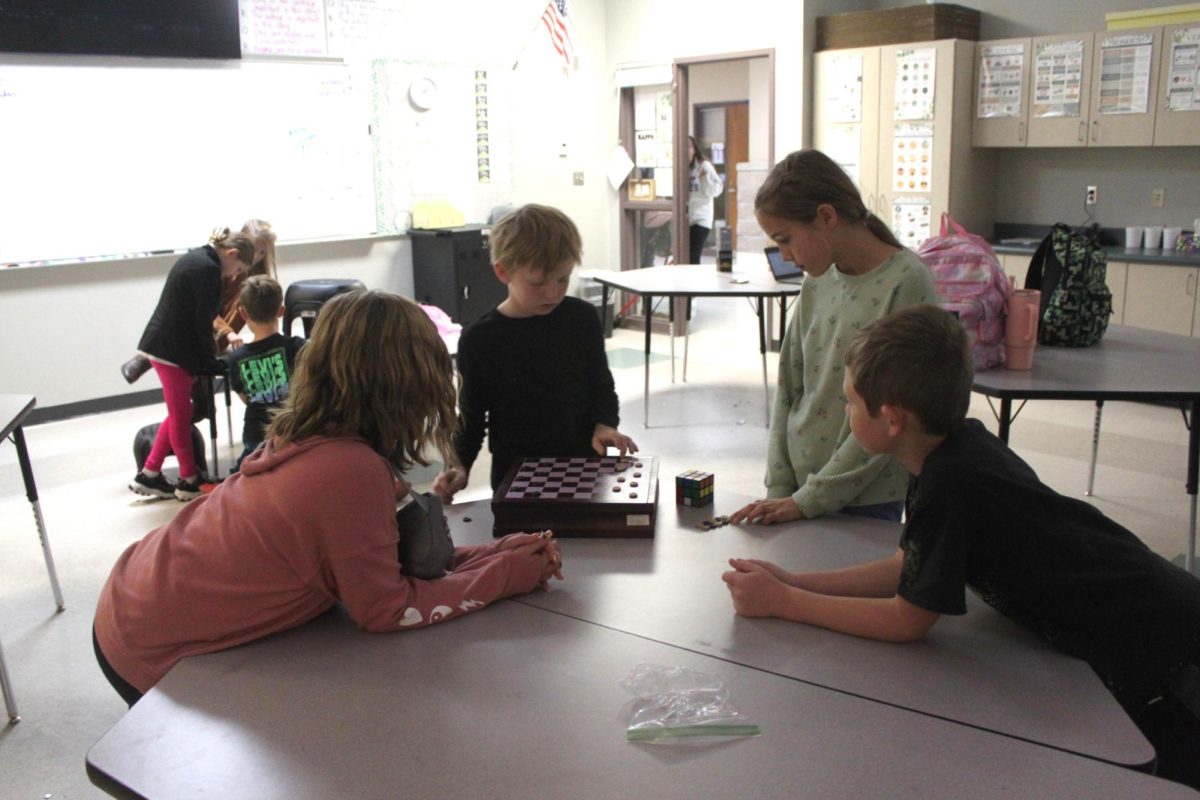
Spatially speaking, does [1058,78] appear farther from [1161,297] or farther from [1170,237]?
[1161,297]

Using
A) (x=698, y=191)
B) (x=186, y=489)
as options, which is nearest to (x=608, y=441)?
(x=186, y=489)

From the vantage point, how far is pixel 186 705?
1.25 m

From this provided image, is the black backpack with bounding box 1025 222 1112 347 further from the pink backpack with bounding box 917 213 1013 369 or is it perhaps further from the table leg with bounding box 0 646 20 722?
the table leg with bounding box 0 646 20 722

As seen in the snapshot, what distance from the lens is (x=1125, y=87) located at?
17.7ft

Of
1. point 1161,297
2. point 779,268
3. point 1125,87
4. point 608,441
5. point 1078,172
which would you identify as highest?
point 1125,87

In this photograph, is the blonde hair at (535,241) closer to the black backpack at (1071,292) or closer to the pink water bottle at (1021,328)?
the pink water bottle at (1021,328)

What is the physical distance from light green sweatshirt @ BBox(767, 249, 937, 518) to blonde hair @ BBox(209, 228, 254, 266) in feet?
9.04

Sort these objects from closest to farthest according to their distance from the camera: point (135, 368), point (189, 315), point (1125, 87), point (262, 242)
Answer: point (189, 315) → point (262, 242) → point (135, 368) → point (1125, 87)

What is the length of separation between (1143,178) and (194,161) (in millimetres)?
5488

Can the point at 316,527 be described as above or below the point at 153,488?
A: above

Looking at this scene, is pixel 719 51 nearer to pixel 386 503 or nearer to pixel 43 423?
pixel 43 423

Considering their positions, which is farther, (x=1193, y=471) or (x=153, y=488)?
(x=153, y=488)

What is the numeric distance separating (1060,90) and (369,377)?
5.44m

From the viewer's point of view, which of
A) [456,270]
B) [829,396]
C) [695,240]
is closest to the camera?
[829,396]
